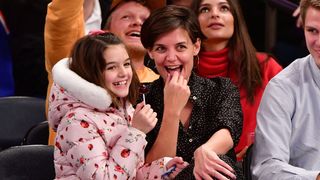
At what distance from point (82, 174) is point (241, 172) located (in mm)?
581

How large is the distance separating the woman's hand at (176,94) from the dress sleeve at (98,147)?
0.24 m

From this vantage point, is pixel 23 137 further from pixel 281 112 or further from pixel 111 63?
pixel 281 112

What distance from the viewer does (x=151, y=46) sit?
3.03 metres

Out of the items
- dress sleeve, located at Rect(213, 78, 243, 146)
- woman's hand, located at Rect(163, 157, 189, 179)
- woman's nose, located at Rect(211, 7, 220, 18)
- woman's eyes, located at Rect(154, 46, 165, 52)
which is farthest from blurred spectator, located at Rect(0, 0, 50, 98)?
woman's hand, located at Rect(163, 157, 189, 179)

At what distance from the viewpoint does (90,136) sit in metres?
2.63

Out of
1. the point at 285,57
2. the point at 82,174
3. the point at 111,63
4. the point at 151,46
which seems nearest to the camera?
the point at 82,174

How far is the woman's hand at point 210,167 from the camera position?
104 inches

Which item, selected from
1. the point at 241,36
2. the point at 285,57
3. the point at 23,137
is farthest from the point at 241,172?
the point at 285,57

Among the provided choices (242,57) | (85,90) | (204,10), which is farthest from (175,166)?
(204,10)

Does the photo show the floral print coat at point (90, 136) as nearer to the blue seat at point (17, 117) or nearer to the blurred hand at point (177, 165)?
the blurred hand at point (177, 165)

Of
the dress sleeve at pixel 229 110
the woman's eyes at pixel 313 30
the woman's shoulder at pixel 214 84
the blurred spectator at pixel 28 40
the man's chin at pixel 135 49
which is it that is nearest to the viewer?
the woman's eyes at pixel 313 30

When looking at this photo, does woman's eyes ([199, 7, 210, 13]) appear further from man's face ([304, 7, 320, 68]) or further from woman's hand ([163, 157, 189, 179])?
woman's hand ([163, 157, 189, 179])


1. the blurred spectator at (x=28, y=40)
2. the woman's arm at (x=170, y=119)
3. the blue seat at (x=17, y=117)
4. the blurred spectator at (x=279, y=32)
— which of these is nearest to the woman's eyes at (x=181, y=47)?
the woman's arm at (x=170, y=119)

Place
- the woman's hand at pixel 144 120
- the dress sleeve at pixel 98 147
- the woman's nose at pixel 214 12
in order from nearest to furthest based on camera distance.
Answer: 1. the dress sleeve at pixel 98 147
2. the woman's hand at pixel 144 120
3. the woman's nose at pixel 214 12
